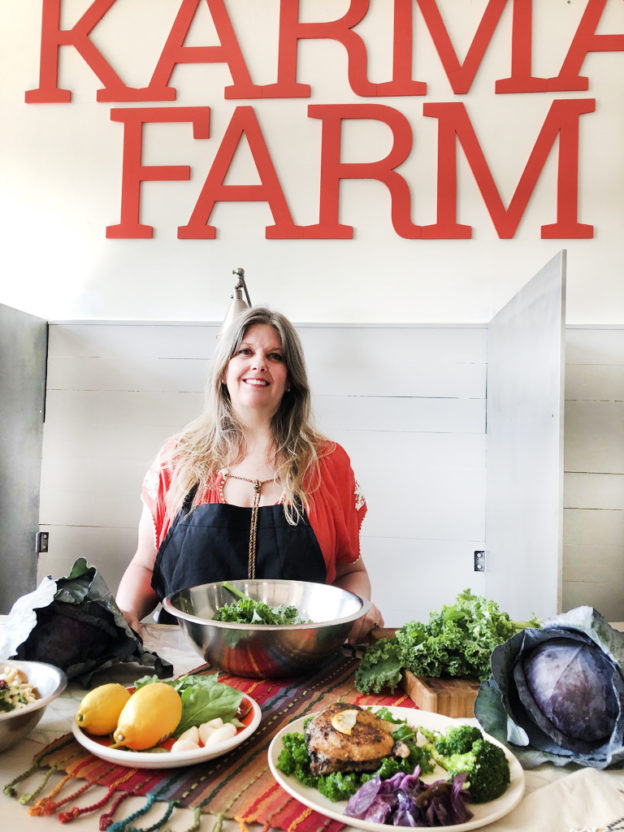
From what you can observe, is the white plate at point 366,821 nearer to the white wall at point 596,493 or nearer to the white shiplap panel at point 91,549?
the white wall at point 596,493

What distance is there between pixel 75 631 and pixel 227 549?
74 centimetres

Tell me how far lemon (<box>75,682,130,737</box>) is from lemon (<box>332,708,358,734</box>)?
0.35 meters

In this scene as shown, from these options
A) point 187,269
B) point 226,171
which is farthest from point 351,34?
point 187,269

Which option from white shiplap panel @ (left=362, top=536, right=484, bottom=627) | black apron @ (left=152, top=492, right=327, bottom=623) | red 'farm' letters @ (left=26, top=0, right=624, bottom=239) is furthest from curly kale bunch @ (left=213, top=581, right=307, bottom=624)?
red 'farm' letters @ (left=26, top=0, right=624, bottom=239)

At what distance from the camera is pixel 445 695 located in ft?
4.03

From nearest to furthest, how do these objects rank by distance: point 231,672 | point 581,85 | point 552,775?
point 552,775, point 231,672, point 581,85

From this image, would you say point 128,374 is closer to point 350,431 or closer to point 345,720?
point 350,431

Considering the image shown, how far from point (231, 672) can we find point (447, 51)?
2.80 m

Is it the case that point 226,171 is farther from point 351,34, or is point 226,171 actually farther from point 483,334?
point 483,334

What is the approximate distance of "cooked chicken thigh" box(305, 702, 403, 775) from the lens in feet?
3.14

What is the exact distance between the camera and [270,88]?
3.03 metres

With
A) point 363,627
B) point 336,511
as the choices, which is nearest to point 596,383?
point 336,511

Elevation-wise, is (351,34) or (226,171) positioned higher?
(351,34)

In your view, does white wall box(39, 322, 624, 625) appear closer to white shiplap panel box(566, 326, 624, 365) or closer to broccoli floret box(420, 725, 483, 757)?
white shiplap panel box(566, 326, 624, 365)
